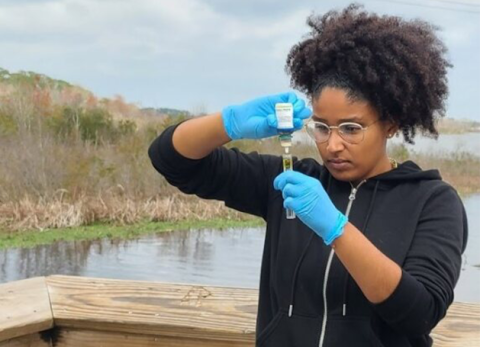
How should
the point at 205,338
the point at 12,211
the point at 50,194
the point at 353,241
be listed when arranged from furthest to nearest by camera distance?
the point at 50,194
the point at 12,211
the point at 205,338
the point at 353,241

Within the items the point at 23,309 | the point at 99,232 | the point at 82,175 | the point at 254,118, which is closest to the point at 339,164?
the point at 254,118

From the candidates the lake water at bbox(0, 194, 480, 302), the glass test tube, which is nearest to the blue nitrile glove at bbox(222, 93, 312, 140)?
the glass test tube

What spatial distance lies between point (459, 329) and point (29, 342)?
3.65ft

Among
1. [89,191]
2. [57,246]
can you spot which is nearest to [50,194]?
[89,191]

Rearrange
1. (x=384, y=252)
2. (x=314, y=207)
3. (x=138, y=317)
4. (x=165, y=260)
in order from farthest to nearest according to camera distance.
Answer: (x=165, y=260)
(x=138, y=317)
(x=384, y=252)
(x=314, y=207)

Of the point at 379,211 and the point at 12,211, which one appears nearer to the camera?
the point at 379,211

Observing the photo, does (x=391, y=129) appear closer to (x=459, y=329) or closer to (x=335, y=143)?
(x=335, y=143)

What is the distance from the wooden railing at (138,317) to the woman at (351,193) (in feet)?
0.50

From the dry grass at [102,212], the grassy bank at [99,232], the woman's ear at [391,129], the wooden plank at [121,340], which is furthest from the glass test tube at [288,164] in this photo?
the dry grass at [102,212]

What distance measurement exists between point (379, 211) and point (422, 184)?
128 millimetres

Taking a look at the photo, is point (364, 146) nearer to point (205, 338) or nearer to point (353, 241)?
point (353, 241)

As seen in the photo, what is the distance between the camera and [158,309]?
2.00 m

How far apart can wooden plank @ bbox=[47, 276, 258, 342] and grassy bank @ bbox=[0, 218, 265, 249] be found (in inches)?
511

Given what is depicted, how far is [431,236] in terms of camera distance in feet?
5.56
